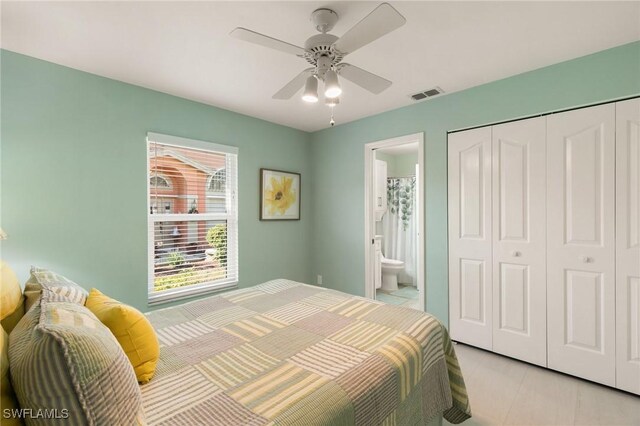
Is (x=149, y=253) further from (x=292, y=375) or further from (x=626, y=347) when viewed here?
(x=626, y=347)

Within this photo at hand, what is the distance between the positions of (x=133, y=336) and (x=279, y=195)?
2.81m

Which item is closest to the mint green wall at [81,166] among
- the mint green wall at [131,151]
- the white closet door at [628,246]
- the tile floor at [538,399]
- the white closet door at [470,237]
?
the mint green wall at [131,151]

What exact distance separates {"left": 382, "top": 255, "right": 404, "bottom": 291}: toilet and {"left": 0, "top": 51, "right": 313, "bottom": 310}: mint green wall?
127 inches

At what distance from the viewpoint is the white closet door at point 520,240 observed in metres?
2.43

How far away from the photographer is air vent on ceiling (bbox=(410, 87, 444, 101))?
2795 mm

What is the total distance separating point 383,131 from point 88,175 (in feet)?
9.66

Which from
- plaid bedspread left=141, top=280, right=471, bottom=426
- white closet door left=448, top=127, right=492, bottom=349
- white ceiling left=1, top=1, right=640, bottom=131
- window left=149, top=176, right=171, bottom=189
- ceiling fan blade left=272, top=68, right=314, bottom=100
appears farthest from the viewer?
window left=149, top=176, right=171, bottom=189

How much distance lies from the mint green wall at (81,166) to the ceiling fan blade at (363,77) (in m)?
1.93

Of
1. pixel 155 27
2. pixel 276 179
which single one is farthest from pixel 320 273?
pixel 155 27

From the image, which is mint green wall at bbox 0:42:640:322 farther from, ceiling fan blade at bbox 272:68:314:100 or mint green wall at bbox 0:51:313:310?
ceiling fan blade at bbox 272:68:314:100

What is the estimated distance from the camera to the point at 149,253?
2.76 metres

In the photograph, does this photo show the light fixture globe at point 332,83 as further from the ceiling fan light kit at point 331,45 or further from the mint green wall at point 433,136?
the mint green wall at point 433,136

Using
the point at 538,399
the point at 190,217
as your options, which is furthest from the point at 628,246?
the point at 190,217

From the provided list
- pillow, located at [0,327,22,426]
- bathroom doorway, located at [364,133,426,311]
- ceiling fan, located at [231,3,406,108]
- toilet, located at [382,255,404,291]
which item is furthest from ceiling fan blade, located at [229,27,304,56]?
toilet, located at [382,255,404,291]
